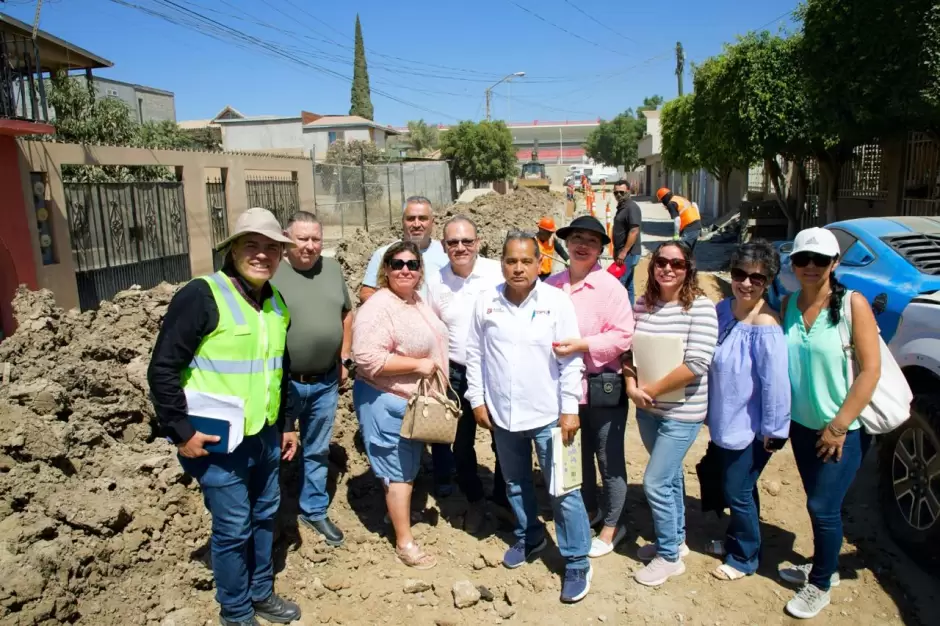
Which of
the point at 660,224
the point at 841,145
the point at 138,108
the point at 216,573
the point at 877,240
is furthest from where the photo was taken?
the point at 138,108

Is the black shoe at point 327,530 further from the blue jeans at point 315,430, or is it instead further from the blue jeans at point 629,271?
the blue jeans at point 629,271

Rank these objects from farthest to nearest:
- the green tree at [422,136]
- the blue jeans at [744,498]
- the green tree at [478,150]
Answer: the green tree at [422,136]
the green tree at [478,150]
the blue jeans at [744,498]

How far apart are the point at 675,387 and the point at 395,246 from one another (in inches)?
65.2

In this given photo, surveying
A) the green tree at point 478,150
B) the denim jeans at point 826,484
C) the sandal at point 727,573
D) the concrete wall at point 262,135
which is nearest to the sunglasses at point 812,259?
the denim jeans at point 826,484

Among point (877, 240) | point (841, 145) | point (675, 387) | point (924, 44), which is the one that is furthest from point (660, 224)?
point (675, 387)

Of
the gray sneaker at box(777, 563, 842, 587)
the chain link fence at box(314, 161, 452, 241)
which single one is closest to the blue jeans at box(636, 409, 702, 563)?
the gray sneaker at box(777, 563, 842, 587)

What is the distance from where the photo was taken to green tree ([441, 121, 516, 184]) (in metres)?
40.4

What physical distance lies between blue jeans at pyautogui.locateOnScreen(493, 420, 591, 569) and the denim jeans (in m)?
1.12

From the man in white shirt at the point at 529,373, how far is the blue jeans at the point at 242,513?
1116 mm

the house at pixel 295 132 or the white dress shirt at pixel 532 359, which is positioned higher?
the house at pixel 295 132

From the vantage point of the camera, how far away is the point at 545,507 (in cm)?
453

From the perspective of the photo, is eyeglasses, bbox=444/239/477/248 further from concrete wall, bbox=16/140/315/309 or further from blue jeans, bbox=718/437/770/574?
concrete wall, bbox=16/140/315/309

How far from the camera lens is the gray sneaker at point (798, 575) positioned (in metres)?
3.61

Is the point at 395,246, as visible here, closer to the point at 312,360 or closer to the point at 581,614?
the point at 312,360
